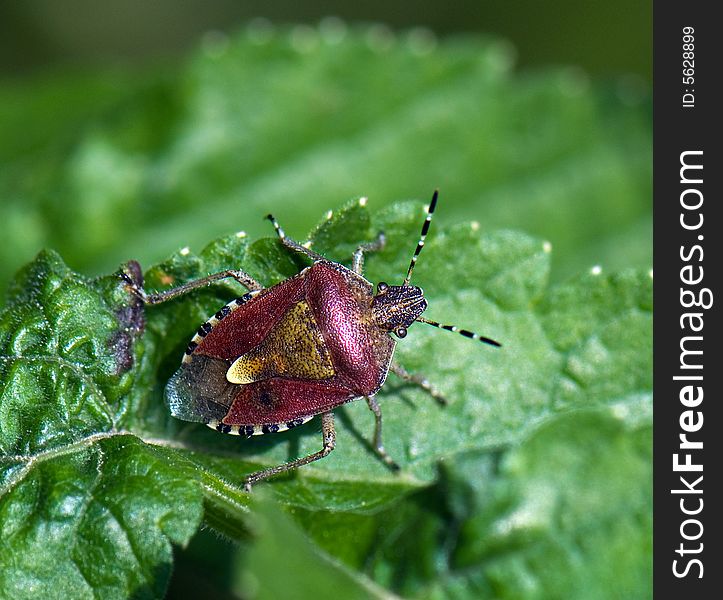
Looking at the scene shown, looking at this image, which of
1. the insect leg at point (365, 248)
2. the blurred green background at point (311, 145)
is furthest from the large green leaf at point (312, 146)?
the insect leg at point (365, 248)

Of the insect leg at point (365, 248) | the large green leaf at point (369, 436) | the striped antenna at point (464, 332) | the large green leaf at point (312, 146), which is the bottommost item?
the large green leaf at point (369, 436)

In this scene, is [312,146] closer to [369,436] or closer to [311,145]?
[311,145]

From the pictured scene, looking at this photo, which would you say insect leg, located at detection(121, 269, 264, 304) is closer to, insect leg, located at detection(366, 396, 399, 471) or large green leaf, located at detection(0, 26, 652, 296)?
insect leg, located at detection(366, 396, 399, 471)

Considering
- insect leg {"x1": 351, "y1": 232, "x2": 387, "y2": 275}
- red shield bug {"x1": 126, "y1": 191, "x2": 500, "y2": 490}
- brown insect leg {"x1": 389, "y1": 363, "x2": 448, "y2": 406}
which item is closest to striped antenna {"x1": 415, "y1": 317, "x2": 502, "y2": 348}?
red shield bug {"x1": 126, "y1": 191, "x2": 500, "y2": 490}

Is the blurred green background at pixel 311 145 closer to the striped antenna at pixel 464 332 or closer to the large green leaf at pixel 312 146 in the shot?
the large green leaf at pixel 312 146

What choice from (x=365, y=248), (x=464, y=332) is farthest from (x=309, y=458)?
(x=365, y=248)
